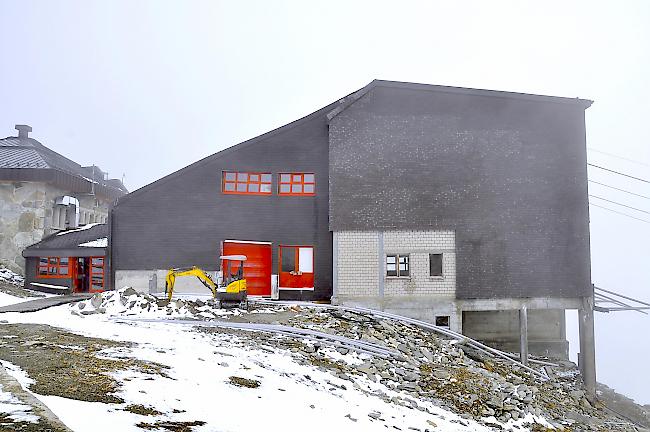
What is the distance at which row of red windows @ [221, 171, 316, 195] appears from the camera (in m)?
22.3

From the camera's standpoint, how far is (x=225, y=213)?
72.6 ft

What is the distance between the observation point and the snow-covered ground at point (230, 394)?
5560 mm

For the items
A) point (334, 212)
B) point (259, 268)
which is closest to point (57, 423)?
point (334, 212)

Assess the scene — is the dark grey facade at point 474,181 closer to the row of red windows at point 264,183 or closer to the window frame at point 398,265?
the window frame at point 398,265

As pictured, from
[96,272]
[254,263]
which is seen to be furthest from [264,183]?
[96,272]

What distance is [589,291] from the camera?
20578 mm

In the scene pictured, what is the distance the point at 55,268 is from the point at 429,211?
21.2m

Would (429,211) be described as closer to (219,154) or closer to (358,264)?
(358,264)

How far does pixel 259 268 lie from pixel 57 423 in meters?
17.8

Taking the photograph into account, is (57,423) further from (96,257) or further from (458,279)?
(96,257)

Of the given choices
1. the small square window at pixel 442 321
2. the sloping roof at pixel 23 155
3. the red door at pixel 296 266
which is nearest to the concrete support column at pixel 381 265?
the small square window at pixel 442 321

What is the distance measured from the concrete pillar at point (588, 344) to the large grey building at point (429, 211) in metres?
0.38

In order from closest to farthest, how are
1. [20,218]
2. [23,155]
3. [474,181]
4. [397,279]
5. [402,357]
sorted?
[402,357] < [397,279] < [474,181] < [20,218] < [23,155]

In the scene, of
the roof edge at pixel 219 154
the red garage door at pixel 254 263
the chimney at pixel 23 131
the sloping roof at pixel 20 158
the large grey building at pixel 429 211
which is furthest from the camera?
the chimney at pixel 23 131
